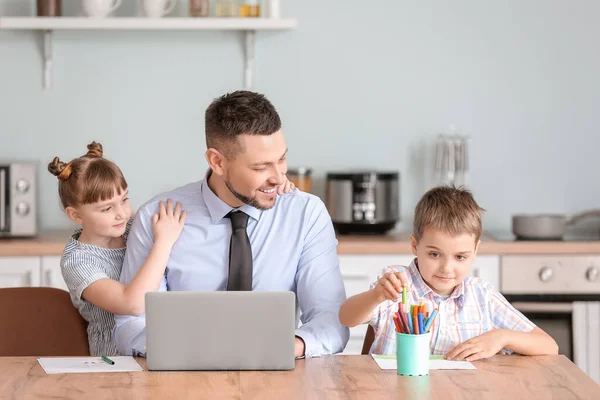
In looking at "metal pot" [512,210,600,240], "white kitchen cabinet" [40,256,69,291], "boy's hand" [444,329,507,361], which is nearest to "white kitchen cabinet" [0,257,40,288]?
"white kitchen cabinet" [40,256,69,291]

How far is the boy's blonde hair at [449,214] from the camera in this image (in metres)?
→ 2.20

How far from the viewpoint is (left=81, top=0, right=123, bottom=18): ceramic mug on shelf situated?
3.90 m

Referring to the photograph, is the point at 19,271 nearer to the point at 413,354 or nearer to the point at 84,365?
the point at 84,365

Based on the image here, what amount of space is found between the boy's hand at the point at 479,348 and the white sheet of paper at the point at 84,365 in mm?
674

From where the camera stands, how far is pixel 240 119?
7.98 ft

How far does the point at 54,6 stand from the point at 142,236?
182 cm

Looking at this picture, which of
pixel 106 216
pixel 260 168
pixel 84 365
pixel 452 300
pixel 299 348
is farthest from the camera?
pixel 106 216

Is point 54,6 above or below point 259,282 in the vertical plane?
above

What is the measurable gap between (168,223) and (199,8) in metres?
1.74

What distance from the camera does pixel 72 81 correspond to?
410 cm

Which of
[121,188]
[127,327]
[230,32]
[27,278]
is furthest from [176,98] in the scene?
[127,327]

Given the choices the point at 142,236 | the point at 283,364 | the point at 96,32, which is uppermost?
the point at 96,32

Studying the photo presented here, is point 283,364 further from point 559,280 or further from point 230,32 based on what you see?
point 230,32

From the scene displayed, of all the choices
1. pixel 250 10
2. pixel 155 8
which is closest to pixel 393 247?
pixel 250 10
